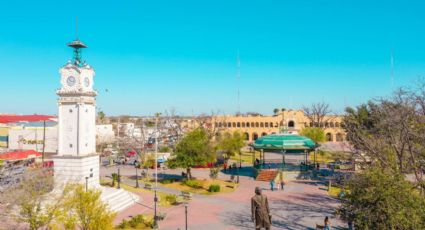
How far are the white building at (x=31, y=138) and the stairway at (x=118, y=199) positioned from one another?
119 feet

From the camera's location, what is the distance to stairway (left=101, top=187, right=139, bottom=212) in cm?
3028

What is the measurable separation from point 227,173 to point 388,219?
35228 mm

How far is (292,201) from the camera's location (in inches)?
1313

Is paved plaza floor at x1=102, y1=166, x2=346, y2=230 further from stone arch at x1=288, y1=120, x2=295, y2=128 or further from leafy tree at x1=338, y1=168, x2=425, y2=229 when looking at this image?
A: stone arch at x1=288, y1=120, x2=295, y2=128

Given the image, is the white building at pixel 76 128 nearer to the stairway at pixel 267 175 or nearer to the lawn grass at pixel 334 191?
the stairway at pixel 267 175

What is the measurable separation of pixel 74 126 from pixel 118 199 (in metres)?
7.29

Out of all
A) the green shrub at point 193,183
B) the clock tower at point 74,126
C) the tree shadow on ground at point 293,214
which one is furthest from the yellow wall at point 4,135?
the tree shadow on ground at point 293,214

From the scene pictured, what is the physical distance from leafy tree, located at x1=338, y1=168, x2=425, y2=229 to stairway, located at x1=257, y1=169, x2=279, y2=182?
26380 mm

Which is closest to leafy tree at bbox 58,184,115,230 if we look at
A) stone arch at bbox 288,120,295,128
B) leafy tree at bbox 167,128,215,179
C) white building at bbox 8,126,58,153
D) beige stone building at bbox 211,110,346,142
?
leafy tree at bbox 167,128,215,179

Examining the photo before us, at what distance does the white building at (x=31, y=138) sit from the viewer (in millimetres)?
63438

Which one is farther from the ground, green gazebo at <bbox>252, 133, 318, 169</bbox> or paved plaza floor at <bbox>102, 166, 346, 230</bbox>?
green gazebo at <bbox>252, 133, 318, 169</bbox>

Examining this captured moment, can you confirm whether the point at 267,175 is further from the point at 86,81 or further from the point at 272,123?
the point at 272,123

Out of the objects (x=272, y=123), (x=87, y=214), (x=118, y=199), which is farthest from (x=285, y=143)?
(x=272, y=123)

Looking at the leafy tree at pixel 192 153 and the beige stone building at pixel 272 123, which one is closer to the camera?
the leafy tree at pixel 192 153
